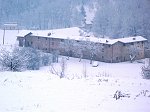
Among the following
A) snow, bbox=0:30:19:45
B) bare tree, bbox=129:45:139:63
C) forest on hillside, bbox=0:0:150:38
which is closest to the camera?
bare tree, bbox=129:45:139:63

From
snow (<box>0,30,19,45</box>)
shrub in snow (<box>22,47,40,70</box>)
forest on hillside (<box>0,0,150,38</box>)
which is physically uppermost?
forest on hillside (<box>0,0,150,38</box>)

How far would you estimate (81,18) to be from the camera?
9344cm

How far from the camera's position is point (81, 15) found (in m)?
95.4

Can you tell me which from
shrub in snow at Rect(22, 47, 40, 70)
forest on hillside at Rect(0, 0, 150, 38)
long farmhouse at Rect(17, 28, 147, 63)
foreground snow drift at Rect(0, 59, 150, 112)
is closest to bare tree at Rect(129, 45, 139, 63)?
long farmhouse at Rect(17, 28, 147, 63)

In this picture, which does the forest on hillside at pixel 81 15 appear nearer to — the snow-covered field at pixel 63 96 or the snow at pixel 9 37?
the snow at pixel 9 37

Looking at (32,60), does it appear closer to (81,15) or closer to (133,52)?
(133,52)

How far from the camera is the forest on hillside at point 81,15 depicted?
74.6 meters

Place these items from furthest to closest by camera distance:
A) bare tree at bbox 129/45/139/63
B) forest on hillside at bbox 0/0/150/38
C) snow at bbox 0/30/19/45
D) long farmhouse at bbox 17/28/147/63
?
forest on hillside at bbox 0/0/150/38
snow at bbox 0/30/19/45
bare tree at bbox 129/45/139/63
long farmhouse at bbox 17/28/147/63

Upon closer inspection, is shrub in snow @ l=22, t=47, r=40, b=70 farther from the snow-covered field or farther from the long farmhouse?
the snow-covered field

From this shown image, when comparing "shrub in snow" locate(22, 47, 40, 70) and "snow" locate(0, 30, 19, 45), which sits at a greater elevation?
"snow" locate(0, 30, 19, 45)

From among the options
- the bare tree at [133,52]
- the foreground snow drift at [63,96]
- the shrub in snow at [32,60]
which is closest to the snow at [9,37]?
the shrub in snow at [32,60]

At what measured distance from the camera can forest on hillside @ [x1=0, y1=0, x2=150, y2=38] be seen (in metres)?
74.6

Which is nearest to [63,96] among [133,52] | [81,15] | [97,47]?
[97,47]

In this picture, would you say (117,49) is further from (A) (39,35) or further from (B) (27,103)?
(B) (27,103)
